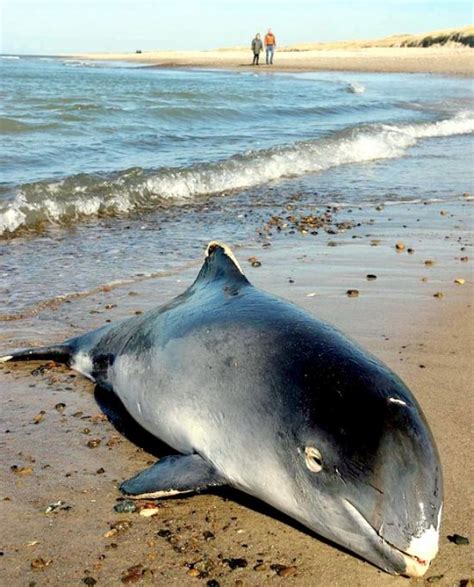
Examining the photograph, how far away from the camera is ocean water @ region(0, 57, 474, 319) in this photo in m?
7.96

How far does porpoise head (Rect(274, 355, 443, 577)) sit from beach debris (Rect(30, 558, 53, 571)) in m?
0.89

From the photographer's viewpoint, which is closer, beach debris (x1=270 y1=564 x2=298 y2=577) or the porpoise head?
the porpoise head

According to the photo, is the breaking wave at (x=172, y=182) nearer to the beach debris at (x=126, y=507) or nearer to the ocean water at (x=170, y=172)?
the ocean water at (x=170, y=172)

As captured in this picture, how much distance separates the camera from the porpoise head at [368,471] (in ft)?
8.69

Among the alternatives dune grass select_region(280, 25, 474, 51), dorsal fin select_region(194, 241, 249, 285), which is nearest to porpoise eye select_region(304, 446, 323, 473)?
dorsal fin select_region(194, 241, 249, 285)

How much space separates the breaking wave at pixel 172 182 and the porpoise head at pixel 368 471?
674 cm

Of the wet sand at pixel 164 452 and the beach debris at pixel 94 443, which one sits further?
the beach debris at pixel 94 443

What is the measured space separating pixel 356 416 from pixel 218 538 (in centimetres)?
72

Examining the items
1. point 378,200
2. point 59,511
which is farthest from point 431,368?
point 378,200

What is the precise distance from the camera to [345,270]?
6.93 metres

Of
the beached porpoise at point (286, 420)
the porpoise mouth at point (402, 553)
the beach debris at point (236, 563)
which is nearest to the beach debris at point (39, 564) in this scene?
the beached porpoise at point (286, 420)

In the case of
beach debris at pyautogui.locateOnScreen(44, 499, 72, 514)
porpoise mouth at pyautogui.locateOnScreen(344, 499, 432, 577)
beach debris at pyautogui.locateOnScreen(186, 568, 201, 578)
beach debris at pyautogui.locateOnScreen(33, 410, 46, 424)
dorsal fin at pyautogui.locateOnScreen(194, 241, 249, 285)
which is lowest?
beach debris at pyautogui.locateOnScreen(33, 410, 46, 424)

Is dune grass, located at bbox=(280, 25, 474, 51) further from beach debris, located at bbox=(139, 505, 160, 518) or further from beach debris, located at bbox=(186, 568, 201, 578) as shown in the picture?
beach debris, located at bbox=(186, 568, 201, 578)

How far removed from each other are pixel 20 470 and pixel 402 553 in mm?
1743
